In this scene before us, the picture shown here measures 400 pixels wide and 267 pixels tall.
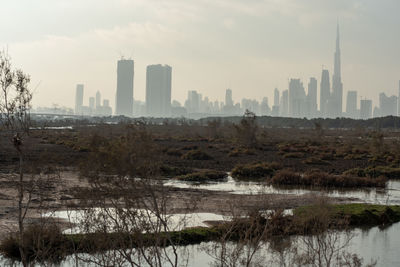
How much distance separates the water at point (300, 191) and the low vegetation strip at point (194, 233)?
14.8 ft

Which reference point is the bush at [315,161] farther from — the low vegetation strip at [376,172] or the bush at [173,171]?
the bush at [173,171]

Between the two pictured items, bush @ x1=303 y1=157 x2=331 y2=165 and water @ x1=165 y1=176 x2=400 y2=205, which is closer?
water @ x1=165 y1=176 x2=400 y2=205

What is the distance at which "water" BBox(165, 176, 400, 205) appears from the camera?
31.7 meters

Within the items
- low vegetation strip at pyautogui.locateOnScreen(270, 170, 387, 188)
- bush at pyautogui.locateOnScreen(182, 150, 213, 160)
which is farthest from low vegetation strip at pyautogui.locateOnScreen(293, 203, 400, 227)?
bush at pyautogui.locateOnScreen(182, 150, 213, 160)

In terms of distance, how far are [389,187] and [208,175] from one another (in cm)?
1309

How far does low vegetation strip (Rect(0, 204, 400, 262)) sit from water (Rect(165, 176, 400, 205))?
4.50 m

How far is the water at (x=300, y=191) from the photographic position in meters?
31.7

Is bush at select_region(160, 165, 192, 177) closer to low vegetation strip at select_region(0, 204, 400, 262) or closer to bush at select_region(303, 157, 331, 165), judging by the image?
bush at select_region(303, 157, 331, 165)

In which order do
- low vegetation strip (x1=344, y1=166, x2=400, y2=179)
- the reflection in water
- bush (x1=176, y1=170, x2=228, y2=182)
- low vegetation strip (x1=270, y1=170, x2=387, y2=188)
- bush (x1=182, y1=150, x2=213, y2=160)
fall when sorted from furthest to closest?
bush (x1=182, y1=150, x2=213, y2=160)
low vegetation strip (x1=344, y1=166, x2=400, y2=179)
bush (x1=176, y1=170, x2=228, y2=182)
low vegetation strip (x1=270, y1=170, x2=387, y2=188)
the reflection in water

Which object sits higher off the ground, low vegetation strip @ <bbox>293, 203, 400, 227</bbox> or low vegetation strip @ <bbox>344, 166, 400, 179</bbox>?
low vegetation strip @ <bbox>344, 166, 400, 179</bbox>

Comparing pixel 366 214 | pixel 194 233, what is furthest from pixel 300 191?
pixel 194 233

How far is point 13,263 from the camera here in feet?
55.1

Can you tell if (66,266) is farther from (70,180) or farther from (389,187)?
(389,187)

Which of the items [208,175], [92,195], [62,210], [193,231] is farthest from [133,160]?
[208,175]
